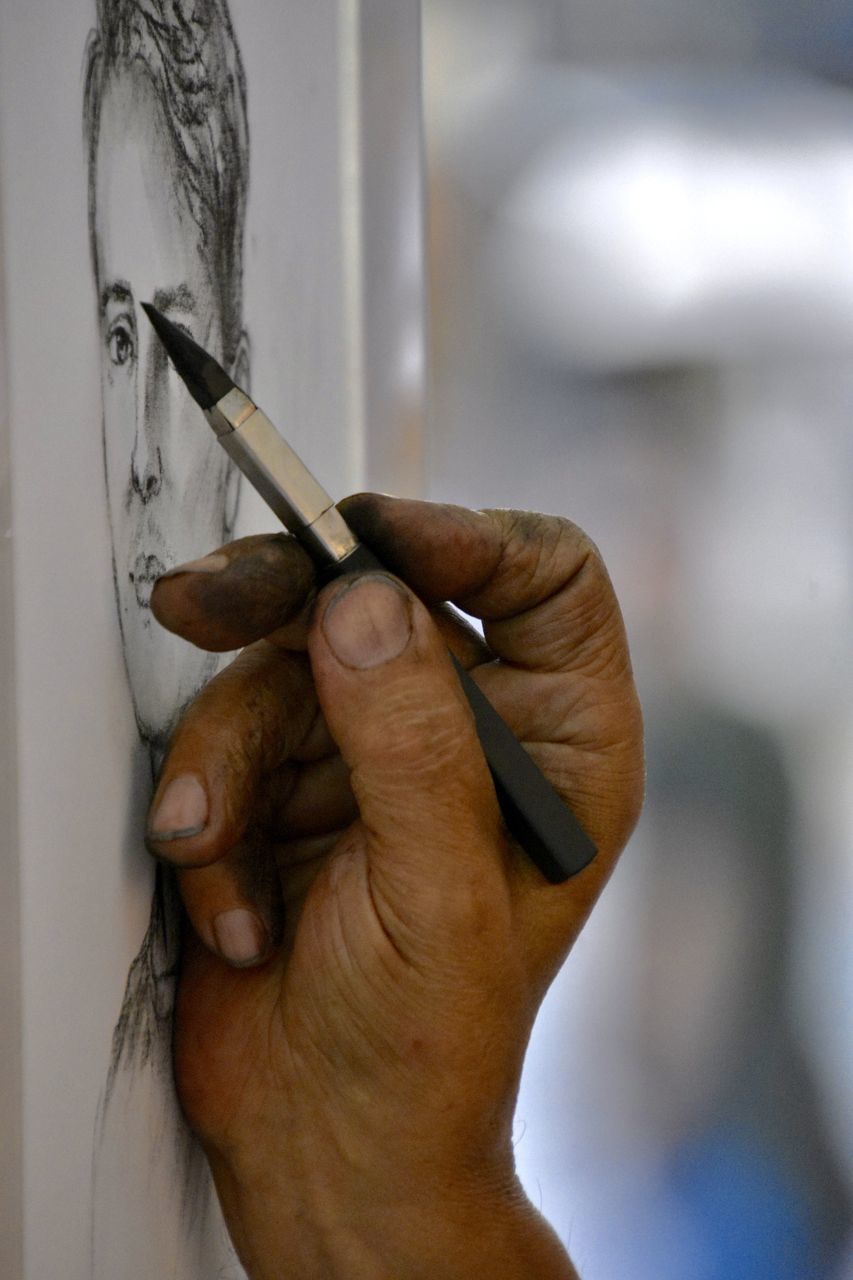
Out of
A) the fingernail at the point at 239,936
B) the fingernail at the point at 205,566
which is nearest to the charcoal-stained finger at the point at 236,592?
the fingernail at the point at 205,566

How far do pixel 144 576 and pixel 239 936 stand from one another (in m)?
0.14

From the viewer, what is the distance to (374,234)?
27.3 inches

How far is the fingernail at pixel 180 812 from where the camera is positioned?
0.37 m

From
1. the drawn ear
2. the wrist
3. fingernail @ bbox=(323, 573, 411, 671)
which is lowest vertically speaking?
the wrist

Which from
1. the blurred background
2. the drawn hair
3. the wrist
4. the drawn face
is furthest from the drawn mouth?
the blurred background

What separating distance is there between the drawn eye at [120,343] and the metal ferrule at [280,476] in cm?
4

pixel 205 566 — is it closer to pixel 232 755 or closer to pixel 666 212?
pixel 232 755

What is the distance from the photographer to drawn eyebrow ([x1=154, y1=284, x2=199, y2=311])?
0.41m

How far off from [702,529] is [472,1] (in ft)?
1.28

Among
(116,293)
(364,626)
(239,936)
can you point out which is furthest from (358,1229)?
(116,293)

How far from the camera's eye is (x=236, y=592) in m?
0.35

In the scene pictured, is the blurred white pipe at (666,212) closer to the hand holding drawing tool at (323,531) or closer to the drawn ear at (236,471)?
the drawn ear at (236,471)

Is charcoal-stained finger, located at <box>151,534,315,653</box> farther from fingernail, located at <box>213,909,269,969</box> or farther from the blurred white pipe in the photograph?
the blurred white pipe

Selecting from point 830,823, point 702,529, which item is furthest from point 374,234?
point 830,823
